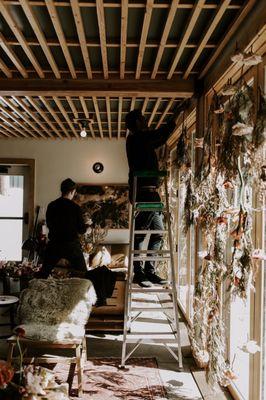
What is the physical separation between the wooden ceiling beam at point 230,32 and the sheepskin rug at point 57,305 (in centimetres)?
239

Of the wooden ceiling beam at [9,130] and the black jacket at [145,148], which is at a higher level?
the wooden ceiling beam at [9,130]

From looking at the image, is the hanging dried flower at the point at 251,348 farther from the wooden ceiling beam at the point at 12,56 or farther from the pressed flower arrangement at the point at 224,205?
the wooden ceiling beam at the point at 12,56

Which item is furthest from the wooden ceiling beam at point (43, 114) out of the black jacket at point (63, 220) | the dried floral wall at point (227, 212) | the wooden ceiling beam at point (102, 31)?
the dried floral wall at point (227, 212)

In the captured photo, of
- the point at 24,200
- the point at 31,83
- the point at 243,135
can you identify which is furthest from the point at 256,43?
the point at 24,200

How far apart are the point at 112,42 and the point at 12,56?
920mm

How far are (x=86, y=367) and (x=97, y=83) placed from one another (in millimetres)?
2893

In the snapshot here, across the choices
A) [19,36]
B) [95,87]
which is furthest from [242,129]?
[95,87]

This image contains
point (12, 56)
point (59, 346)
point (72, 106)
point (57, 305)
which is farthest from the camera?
point (72, 106)

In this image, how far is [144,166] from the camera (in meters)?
4.43

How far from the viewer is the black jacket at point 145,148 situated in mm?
4242

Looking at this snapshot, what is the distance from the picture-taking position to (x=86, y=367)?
4215 millimetres

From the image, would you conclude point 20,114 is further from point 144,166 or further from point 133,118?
point 144,166

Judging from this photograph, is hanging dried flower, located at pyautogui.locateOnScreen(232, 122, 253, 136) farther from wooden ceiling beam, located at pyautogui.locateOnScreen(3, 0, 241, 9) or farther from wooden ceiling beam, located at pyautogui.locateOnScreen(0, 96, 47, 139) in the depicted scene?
wooden ceiling beam, located at pyautogui.locateOnScreen(0, 96, 47, 139)

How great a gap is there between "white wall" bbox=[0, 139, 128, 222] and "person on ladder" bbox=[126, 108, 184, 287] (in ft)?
13.5
